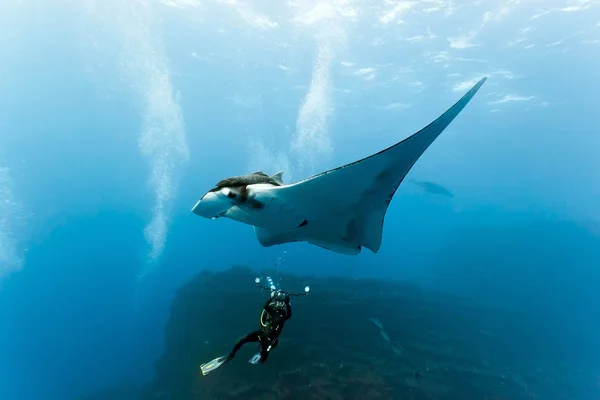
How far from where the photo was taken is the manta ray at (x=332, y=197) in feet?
9.22

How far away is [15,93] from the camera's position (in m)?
31.0

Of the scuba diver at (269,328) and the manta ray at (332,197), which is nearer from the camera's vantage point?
the manta ray at (332,197)

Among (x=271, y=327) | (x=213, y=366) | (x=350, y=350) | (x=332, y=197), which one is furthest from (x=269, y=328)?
(x=350, y=350)

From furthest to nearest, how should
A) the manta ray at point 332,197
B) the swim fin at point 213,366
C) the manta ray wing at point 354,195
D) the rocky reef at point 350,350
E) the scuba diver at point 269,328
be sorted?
the rocky reef at point 350,350 → the swim fin at point 213,366 → the scuba diver at point 269,328 → the manta ray at point 332,197 → the manta ray wing at point 354,195

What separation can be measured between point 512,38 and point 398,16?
25.3 ft

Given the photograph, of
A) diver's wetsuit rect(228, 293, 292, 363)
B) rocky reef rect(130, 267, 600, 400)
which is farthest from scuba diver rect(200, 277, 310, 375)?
rocky reef rect(130, 267, 600, 400)

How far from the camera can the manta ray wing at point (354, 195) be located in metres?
2.62

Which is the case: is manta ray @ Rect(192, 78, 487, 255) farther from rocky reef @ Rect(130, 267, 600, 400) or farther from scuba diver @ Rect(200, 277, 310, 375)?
rocky reef @ Rect(130, 267, 600, 400)

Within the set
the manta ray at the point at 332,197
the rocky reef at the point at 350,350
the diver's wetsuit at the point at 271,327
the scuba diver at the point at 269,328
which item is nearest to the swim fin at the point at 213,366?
the scuba diver at the point at 269,328

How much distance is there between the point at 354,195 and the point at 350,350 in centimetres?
1194

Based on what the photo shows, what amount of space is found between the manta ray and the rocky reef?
9.26m

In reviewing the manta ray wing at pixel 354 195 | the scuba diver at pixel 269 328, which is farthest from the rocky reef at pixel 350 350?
the manta ray wing at pixel 354 195

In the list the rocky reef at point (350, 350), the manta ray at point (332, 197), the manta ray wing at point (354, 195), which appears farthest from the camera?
the rocky reef at point (350, 350)

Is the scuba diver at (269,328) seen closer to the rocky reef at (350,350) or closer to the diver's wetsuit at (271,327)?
the diver's wetsuit at (271,327)
